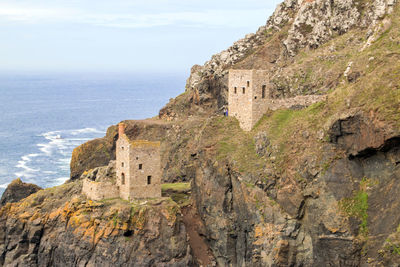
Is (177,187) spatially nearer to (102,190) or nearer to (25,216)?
(102,190)

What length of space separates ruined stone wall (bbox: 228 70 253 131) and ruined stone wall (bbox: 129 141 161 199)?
10.6 metres

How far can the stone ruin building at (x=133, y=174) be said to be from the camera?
65.5 metres

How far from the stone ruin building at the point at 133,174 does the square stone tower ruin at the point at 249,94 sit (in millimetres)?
10632

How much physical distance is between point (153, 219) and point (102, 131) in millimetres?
112485

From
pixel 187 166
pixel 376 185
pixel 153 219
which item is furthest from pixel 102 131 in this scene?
pixel 376 185

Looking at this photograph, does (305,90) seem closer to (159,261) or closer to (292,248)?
(292,248)

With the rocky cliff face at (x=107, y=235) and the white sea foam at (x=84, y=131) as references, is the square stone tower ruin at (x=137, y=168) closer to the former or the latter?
the rocky cliff face at (x=107, y=235)

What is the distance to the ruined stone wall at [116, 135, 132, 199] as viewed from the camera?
215ft

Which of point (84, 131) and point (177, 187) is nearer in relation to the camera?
point (177, 187)

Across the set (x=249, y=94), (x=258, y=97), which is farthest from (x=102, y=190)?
(x=258, y=97)

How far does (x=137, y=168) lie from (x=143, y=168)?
0.63 m

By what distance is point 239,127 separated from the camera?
71.6 m

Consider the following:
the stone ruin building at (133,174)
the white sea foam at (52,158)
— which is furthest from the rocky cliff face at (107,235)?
the white sea foam at (52,158)

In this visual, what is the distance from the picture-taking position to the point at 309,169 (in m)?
61.4
